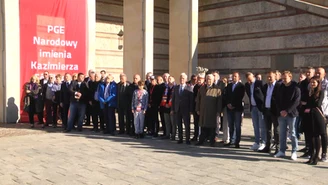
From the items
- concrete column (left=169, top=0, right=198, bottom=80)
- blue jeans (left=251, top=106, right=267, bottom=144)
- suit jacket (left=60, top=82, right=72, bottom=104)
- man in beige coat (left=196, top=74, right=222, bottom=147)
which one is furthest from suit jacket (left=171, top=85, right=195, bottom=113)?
concrete column (left=169, top=0, right=198, bottom=80)

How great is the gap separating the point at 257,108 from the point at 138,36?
894cm

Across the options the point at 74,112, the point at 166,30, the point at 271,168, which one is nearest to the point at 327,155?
the point at 271,168

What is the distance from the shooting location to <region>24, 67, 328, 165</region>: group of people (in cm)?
765

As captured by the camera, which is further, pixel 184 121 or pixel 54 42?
pixel 54 42

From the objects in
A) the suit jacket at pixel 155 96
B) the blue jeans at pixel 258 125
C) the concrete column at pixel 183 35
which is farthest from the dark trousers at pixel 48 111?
the concrete column at pixel 183 35

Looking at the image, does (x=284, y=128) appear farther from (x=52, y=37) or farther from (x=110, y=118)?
(x=52, y=37)

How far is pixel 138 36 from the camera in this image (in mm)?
16688

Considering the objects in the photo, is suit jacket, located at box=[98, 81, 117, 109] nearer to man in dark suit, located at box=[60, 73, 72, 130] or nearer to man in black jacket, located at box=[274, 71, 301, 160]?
man in dark suit, located at box=[60, 73, 72, 130]

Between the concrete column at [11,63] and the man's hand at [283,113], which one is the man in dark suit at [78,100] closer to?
the concrete column at [11,63]

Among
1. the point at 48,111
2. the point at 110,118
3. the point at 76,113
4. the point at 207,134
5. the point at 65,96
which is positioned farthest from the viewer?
the point at 48,111

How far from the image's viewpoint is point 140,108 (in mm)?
10398

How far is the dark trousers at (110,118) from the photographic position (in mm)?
11086

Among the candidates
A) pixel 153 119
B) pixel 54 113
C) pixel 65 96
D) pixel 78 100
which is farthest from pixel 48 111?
pixel 153 119

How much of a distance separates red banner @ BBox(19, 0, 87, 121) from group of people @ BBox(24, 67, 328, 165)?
1007 mm
